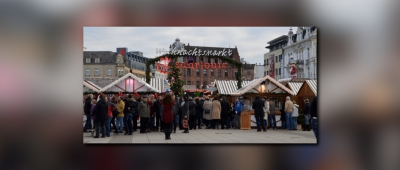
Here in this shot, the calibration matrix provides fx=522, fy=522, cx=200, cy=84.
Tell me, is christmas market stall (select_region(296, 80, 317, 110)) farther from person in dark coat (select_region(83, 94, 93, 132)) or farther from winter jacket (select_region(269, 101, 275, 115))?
person in dark coat (select_region(83, 94, 93, 132))

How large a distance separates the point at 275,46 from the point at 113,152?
2.92 meters

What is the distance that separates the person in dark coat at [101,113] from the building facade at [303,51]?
2833 mm

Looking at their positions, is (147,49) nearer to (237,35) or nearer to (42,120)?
(237,35)

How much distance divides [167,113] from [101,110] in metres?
1.03

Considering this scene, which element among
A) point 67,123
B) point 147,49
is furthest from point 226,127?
point 67,123

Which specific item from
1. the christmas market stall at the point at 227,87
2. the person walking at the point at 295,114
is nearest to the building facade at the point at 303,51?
the person walking at the point at 295,114

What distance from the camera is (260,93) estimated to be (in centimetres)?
828

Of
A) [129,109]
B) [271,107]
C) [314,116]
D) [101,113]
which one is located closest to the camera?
[314,116]

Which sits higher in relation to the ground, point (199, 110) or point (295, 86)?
point (295, 86)

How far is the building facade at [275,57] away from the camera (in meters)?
7.88

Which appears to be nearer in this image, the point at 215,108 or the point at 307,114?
the point at 307,114

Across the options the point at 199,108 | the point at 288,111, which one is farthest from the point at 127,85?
the point at 288,111

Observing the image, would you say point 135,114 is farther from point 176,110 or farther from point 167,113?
point 176,110

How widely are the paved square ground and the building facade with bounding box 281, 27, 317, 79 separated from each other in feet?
3.05
